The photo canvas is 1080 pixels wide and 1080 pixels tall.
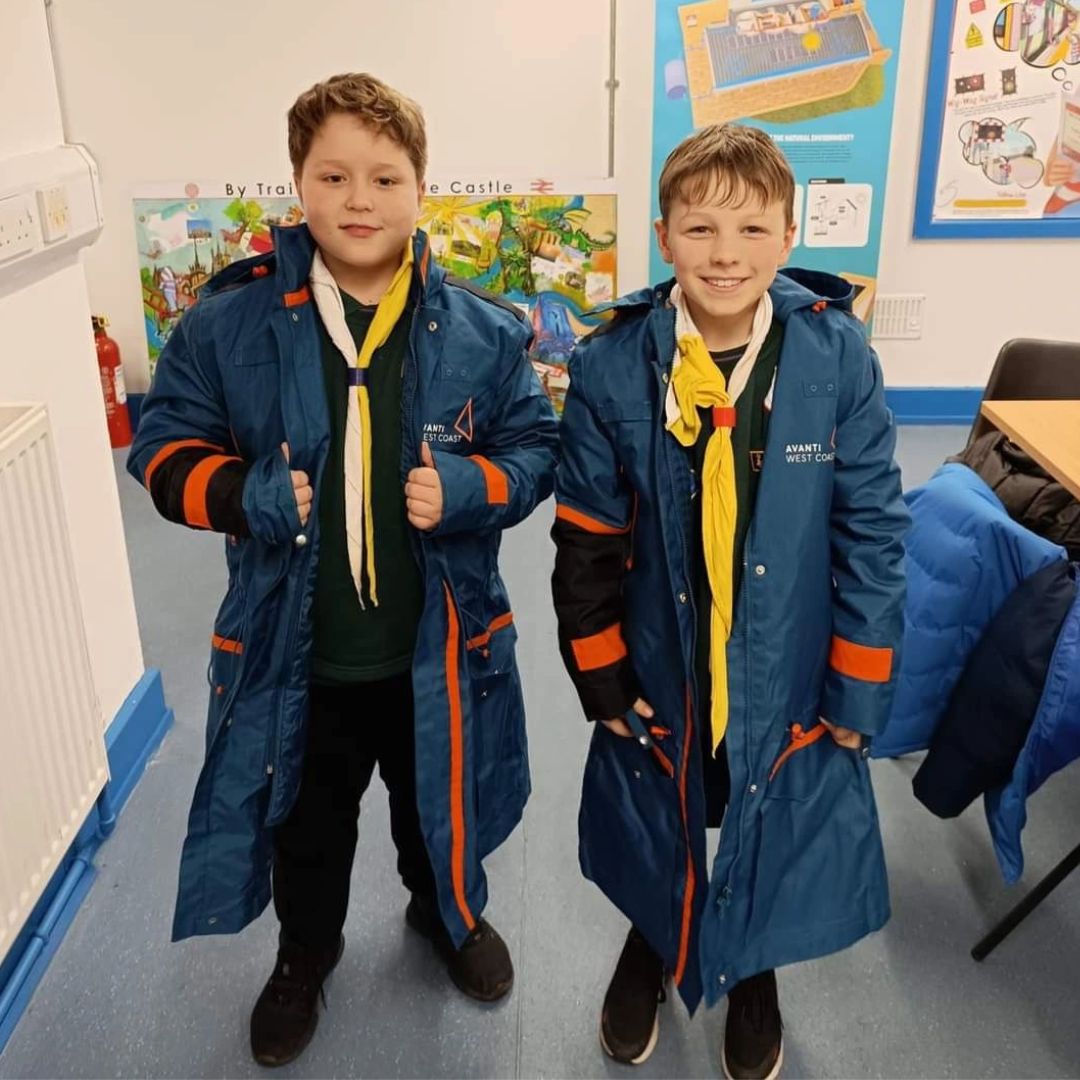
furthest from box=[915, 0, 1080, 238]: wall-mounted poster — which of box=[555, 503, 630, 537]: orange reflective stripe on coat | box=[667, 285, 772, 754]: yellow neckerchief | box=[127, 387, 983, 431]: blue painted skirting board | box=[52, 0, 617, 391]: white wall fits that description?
box=[555, 503, 630, 537]: orange reflective stripe on coat

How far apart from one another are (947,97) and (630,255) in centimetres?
119

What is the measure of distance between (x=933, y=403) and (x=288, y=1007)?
3393 millimetres

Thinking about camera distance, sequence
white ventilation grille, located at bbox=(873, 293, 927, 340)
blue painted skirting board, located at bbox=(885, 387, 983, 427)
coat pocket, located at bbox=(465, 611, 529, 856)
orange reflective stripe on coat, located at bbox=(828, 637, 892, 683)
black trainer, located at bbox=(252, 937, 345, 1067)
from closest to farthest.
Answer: orange reflective stripe on coat, located at bbox=(828, 637, 892, 683)
coat pocket, located at bbox=(465, 611, 529, 856)
black trainer, located at bbox=(252, 937, 345, 1067)
white ventilation grille, located at bbox=(873, 293, 927, 340)
blue painted skirting board, located at bbox=(885, 387, 983, 427)

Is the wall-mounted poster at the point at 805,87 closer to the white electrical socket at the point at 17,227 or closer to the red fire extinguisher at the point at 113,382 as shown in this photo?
the red fire extinguisher at the point at 113,382

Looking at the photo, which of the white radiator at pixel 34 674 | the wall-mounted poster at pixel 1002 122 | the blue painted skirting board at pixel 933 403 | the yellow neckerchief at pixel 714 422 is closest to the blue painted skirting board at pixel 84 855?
the white radiator at pixel 34 674

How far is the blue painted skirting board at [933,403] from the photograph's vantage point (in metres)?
4.10

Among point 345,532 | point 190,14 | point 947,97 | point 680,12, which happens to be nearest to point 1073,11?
point 947,97

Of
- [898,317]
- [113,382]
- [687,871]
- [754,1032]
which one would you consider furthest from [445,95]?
[754,1032]

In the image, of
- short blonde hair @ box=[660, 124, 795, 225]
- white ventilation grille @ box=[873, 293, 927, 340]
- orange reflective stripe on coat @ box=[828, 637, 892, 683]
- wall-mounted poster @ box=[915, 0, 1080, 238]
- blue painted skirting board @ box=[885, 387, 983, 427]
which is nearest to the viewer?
short blonde hair @ box=[660, 124, 795, 225]

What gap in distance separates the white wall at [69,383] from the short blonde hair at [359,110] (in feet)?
2.29

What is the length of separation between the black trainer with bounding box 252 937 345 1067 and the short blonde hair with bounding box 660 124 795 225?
1141 mm

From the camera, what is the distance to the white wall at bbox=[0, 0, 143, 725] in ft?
5.49

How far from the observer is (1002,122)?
12.2 feet

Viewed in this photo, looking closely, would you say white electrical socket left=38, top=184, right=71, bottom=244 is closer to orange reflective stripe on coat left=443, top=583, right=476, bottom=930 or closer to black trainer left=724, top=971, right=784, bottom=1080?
orange reflective stripe on coat left=443, top=583, right=476, bottom=930
